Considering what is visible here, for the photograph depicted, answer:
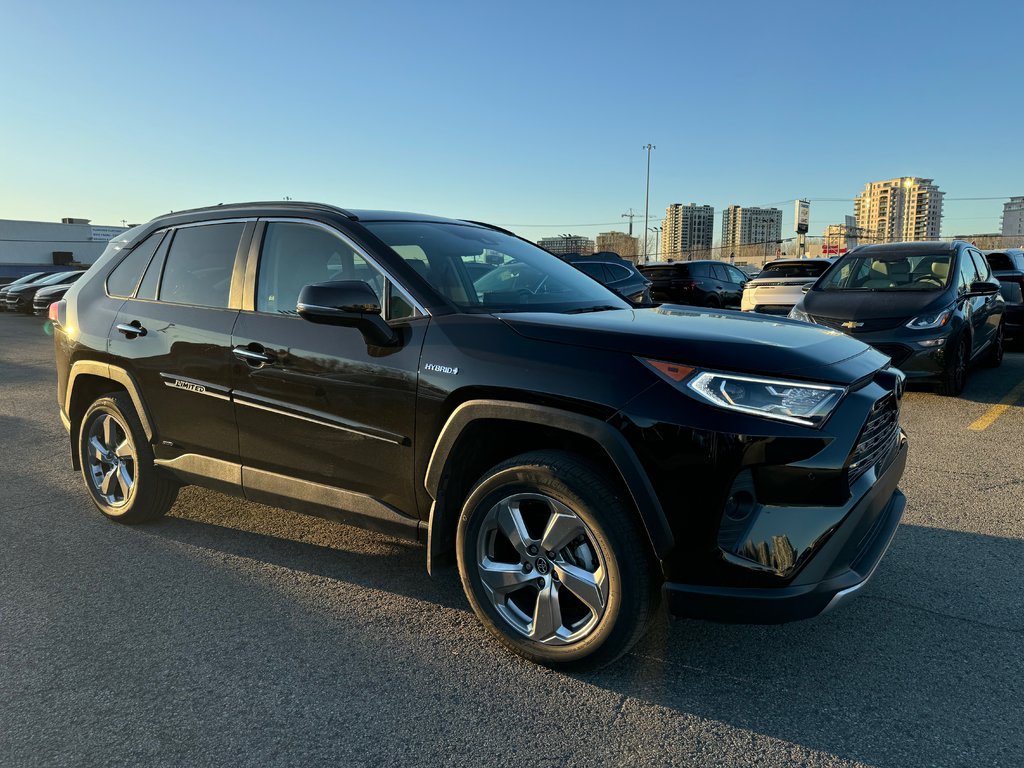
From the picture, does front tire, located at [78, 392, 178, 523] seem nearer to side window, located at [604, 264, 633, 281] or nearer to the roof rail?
the roof rail

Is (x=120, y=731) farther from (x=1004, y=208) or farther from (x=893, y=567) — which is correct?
(x=1004, y=208)

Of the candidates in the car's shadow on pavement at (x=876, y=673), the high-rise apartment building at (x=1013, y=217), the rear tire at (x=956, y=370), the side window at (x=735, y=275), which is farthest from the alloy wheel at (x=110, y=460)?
the high-rise apartment building at (x=1013, y=217)

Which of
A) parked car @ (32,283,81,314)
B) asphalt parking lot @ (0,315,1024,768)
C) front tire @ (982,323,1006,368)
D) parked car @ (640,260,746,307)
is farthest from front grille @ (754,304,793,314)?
parked car @ (32,283,81,314)

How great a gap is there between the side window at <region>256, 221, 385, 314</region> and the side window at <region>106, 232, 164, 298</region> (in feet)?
3.46

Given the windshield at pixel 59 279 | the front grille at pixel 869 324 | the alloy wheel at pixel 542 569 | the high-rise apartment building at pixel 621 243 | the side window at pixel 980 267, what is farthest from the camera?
the high-rise apartment building at pixel 621 243

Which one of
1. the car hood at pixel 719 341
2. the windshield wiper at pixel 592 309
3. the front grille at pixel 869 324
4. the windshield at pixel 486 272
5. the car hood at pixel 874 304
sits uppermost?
the windshield at pixel 486 272

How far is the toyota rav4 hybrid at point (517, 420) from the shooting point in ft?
7.86

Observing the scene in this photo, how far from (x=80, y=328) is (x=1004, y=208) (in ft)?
358

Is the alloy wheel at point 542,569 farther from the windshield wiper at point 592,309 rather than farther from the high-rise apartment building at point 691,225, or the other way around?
the high-rise apartment building at point 691,225

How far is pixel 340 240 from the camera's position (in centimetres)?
339

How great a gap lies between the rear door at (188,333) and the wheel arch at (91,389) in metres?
0.06

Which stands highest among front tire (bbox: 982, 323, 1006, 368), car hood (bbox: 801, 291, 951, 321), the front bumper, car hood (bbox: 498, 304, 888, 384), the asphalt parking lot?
car hood (bbox: 498, 304, 888, 384)

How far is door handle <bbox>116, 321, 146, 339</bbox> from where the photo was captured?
13.2 ft

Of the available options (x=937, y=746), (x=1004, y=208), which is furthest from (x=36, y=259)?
(x=1004, y=208)
